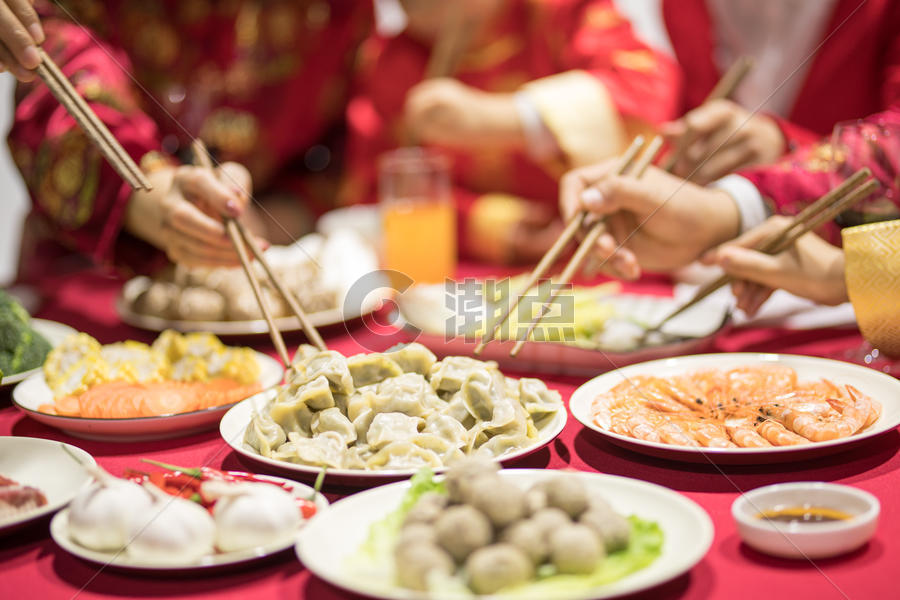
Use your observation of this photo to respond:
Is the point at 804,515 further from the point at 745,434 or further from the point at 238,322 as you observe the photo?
the point at 238,322

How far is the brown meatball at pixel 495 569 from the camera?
2.27ft

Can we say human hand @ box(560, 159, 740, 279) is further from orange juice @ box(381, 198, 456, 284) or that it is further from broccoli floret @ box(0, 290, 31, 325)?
broccoli floret @ box(0, 290, 31, 325)

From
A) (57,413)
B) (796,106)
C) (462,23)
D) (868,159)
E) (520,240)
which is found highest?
(462,23)

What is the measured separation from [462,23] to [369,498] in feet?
6.28

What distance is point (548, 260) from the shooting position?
1.38 meters

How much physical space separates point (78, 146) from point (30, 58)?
526mm

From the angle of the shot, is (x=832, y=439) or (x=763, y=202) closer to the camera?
(x=832, y=439)

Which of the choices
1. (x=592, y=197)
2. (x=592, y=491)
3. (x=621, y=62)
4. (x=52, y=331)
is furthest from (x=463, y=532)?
(x=621, y=62)

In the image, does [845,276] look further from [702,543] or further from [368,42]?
[368,42]

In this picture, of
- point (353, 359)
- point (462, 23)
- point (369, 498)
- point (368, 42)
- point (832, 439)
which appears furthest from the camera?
point (368, 42)

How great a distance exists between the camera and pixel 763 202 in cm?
158

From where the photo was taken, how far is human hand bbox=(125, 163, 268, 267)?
1.45 meters

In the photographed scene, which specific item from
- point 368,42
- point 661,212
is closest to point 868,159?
point 661,212

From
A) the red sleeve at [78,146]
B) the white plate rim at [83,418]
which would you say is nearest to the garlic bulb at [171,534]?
the white plate rim at [83,418]
